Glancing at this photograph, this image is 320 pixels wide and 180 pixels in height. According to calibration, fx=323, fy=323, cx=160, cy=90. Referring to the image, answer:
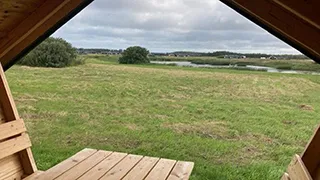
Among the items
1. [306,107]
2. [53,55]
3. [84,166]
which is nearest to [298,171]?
Answer: [84,166]

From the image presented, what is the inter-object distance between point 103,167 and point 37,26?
1.16 metres

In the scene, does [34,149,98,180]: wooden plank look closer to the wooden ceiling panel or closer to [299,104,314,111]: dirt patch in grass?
the wooden ceiling panel

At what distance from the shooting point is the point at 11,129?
2.43 metres

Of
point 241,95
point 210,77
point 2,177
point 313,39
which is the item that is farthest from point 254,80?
point 2,177

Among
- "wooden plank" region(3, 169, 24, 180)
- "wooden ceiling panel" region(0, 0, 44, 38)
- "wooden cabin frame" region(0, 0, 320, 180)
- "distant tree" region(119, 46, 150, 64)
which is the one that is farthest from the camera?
"distant tree" region(119, 46, 150, 64)

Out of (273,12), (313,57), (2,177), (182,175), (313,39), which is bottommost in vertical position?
(182,175)

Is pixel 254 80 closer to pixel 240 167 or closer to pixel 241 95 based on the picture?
pixel 241 95

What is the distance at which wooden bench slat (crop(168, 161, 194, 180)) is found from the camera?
2.25 metres

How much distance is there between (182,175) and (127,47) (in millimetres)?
3511

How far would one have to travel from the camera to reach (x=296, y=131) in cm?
413

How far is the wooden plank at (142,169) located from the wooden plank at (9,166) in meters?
0.90

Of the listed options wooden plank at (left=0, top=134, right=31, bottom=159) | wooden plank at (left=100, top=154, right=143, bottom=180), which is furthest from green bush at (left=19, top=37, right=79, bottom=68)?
wooden plank at (left=100, top=154, right=143, bottom=180)

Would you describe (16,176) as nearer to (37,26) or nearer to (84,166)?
(84,166)

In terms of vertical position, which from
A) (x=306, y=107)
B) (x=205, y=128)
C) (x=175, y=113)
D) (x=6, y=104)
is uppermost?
(x=6, y=104)
